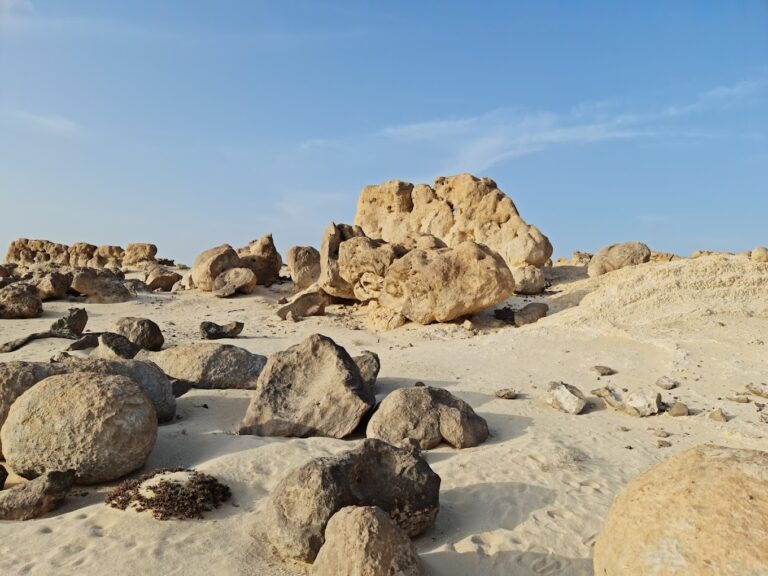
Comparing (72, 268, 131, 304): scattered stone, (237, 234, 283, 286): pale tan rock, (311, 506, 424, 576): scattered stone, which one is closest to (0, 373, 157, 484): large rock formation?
(311, 506, 424, 576): scattered stone

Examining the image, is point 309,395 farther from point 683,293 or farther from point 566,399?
point 683,293

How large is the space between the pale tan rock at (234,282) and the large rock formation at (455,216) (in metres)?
4.97

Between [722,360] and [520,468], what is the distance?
20.0 ft

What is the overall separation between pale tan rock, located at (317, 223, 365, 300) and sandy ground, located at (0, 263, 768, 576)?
1.15 meters

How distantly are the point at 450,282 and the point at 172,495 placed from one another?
9931 millimetres

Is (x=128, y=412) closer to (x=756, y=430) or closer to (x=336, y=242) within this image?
(x=756, y=430)

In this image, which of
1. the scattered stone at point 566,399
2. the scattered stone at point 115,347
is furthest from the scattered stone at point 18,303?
the scattered stone at point 566,399

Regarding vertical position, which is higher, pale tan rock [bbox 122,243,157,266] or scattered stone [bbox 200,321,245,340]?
pale tan rock [bbox 122,243,157,266]

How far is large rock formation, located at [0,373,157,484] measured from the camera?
629cm

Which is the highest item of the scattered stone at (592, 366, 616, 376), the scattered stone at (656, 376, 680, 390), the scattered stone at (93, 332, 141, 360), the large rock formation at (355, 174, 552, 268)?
the large rock formation at (355, 174, 552, 268)

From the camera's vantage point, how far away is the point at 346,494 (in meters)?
5.03

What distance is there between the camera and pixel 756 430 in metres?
8.27

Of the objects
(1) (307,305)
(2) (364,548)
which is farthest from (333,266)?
(2) (364,548)

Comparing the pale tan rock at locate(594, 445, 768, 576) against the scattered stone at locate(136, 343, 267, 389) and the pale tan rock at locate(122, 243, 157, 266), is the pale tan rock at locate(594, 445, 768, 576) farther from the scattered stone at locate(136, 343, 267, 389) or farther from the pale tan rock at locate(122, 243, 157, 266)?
the pale tan rock at locate(122, 243, 157, 266)
